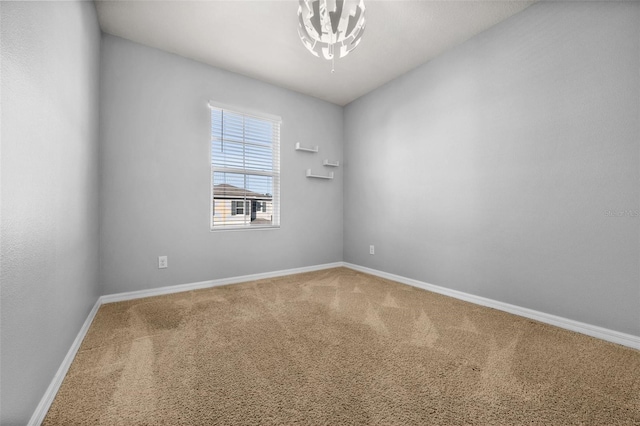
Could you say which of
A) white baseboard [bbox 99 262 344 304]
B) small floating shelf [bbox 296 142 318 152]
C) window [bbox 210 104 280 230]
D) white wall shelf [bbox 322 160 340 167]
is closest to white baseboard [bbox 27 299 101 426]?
white baseboard [bbox 99 262 344 304]

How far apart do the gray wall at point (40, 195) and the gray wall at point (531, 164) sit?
3071mm

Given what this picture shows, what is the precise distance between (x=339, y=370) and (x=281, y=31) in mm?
2882

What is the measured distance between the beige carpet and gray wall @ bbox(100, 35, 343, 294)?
0.63m

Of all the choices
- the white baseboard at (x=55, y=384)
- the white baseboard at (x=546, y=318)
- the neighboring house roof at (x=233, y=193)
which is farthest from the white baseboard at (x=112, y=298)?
A: the white baseboard at (x=546, y=318)

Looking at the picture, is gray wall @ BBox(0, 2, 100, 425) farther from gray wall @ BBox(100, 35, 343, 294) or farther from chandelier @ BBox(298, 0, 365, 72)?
chandelier @ BBox(298, 0, 365, 72)

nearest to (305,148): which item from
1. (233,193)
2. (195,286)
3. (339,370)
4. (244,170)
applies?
(244,170)

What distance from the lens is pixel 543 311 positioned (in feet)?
6.75

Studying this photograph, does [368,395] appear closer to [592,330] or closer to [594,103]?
[592,330]

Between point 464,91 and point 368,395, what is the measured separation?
286 centimetres

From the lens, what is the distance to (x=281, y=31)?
2436mm

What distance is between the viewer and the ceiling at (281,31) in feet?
7.05

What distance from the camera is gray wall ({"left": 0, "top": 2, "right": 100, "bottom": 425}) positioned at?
841 mm

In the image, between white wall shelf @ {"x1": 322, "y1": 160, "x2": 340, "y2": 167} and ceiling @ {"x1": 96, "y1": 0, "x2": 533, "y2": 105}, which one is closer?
ceiling @ {"x1": 96, "y1": 0, "x2": 533, "y2": 105}

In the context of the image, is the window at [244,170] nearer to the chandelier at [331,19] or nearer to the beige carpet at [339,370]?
the beige carpet at [339,370]
